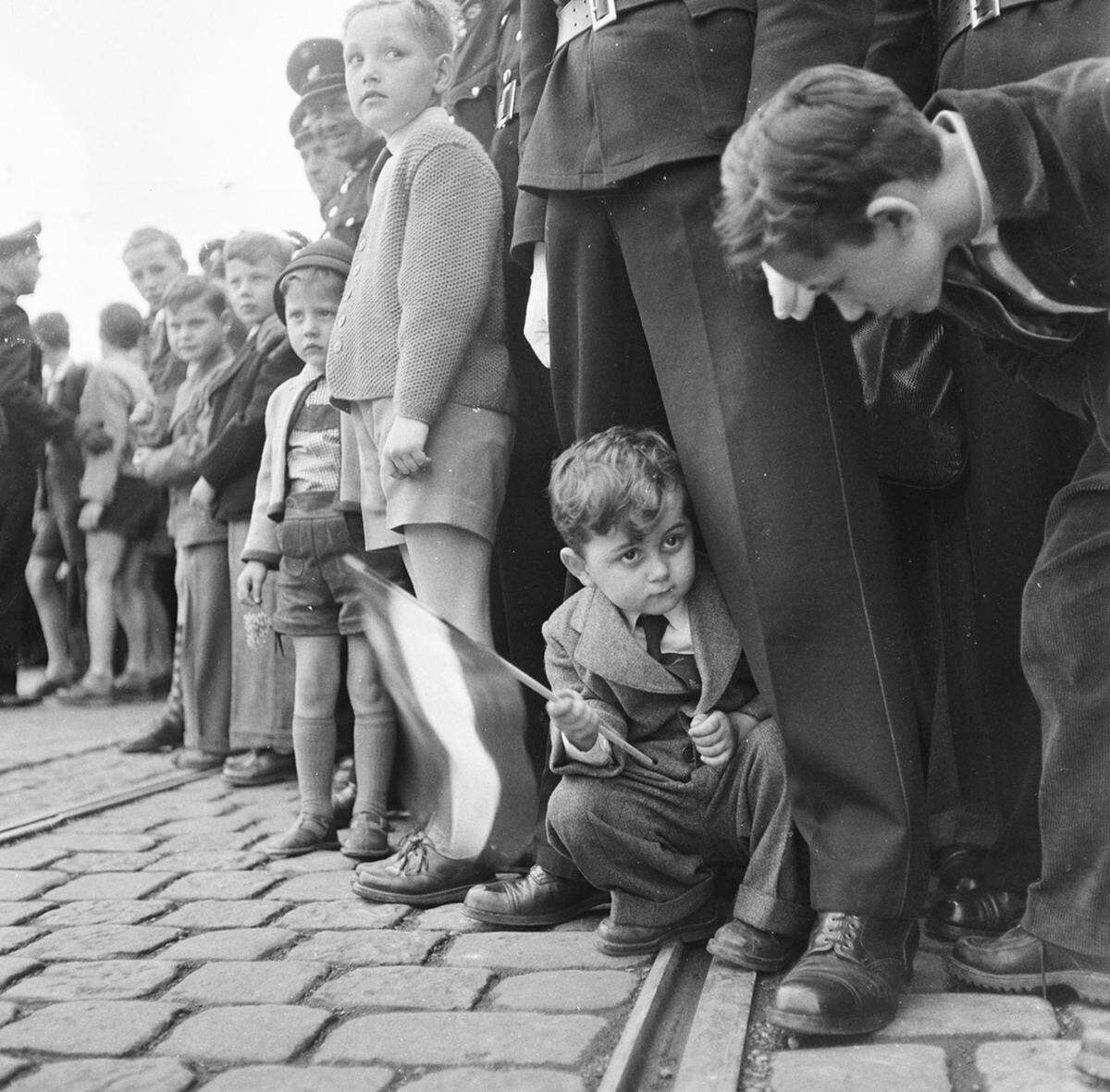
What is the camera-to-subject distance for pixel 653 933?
2.73 metres

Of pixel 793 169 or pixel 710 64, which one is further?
pixel 710 64

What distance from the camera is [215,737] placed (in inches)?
217

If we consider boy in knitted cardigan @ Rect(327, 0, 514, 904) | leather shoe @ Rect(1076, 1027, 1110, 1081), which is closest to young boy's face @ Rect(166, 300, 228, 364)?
boy in knitted cardigan @ Rect(327, 0, 514, 904)

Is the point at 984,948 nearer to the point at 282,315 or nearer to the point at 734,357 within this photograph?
the point at 734,357

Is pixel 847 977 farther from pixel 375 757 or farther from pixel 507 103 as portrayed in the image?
pixel 507 103

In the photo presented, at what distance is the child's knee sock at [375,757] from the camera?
3.78 metres

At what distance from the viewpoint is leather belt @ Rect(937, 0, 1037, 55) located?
8.57ft

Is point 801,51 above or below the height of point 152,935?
above

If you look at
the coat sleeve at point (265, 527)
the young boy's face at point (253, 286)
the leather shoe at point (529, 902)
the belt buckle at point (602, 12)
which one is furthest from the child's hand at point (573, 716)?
the young boy's face at point (253, 286)

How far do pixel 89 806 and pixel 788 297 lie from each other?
3193 millimetres

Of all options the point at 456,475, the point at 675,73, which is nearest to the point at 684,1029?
the point at 456,475

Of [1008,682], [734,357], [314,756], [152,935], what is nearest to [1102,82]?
[734,357]

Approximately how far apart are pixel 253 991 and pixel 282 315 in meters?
2.31

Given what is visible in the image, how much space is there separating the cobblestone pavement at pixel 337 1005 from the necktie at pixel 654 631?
57 centimetres
